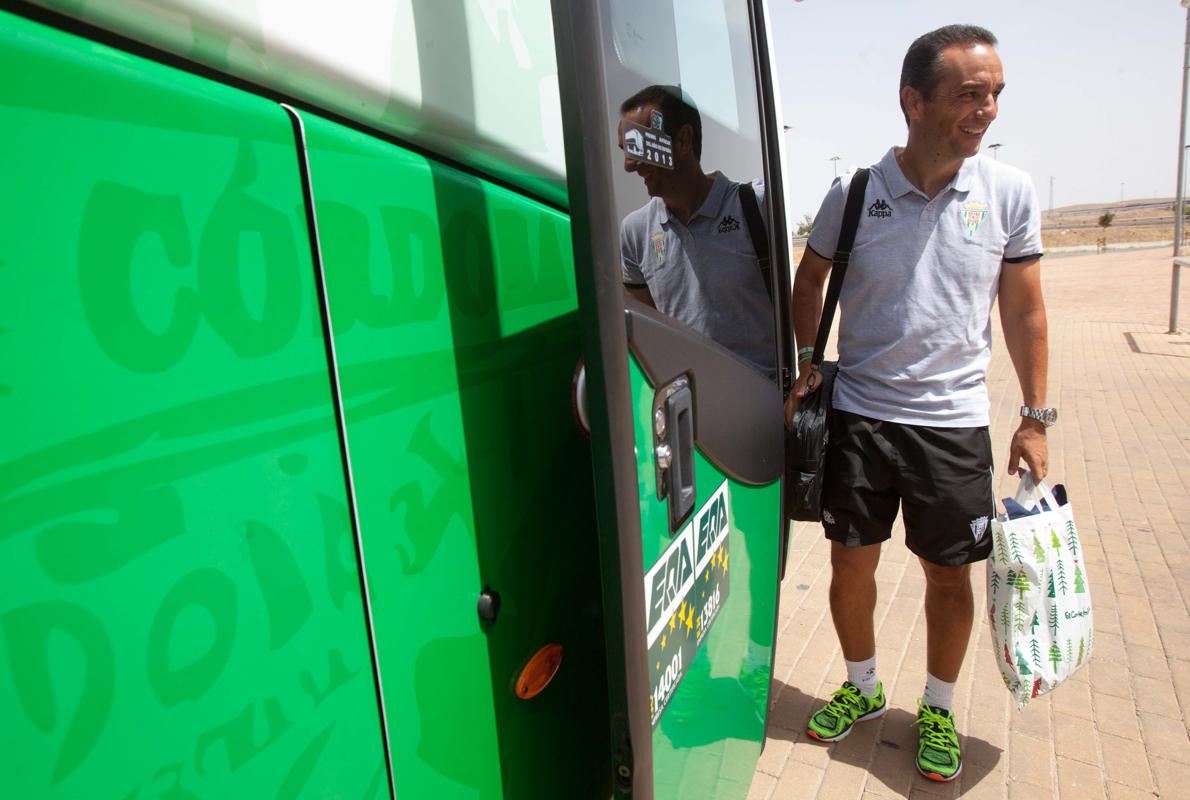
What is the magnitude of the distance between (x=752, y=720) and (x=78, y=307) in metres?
1.67

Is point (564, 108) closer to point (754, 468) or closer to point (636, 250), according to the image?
point (636, 250)

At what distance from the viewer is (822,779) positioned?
2352 millimetres

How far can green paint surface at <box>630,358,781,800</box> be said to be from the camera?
113 cm

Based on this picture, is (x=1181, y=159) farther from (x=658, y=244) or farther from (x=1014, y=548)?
(x=658, y=244)

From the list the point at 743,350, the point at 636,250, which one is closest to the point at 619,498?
the point at 636,250

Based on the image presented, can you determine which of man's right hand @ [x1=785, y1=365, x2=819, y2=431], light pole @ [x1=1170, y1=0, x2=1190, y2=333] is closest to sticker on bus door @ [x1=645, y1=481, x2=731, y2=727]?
man's right hand @ [x1=785, y1=365, x2=819, y2=431]

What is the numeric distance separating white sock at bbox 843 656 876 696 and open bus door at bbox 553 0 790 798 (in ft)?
2.36

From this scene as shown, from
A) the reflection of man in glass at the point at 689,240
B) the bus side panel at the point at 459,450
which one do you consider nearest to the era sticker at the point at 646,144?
the reflection of man in glass at the point at 689,240

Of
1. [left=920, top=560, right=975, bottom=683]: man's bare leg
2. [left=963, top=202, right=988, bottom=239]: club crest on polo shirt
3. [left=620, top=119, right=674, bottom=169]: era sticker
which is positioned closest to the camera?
[left=620, top=119, right=674, bottom=169]: era sticker

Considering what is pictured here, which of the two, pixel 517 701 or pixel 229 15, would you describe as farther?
pixel 517 701

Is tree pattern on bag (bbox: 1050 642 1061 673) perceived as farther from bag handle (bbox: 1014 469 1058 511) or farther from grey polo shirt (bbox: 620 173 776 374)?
grey polo shirt (bbox: 620 173 776 374)

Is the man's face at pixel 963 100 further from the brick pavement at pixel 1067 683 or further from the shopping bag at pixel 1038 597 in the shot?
the brick pavement at pixel 1067 683

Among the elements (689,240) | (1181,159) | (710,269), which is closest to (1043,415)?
(710,269)

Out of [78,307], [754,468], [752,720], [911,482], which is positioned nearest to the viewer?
[78,307]
